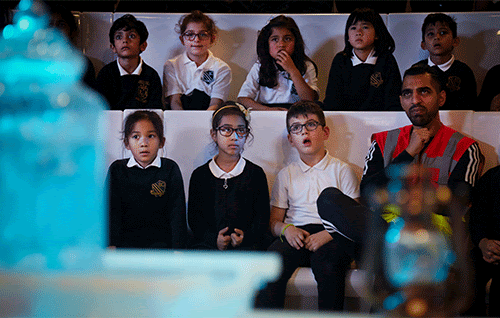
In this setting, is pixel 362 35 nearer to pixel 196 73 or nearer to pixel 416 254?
pixel 196 73

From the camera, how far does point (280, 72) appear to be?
139 centimetres

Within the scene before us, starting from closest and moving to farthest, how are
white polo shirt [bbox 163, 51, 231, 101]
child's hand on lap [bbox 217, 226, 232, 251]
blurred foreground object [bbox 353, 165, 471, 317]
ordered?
1. blurred foreground object [bbox 353, 165, 471, 317]
2. child's hand on lap [bbox 217, 226, 232, 251]
3. white polo shirt [bbox 163, 51, 231, 101]

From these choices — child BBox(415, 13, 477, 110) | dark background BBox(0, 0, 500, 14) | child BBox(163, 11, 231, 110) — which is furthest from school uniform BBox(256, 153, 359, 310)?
dark background BBox(0, 0, 500, 14)

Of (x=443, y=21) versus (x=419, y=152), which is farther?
(x=443, y=21)

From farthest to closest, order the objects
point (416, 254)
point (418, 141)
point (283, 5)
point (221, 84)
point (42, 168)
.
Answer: point (283, 5)
point (221, 84)
point (418, 141)
point (416, 254)
point (42, 168)

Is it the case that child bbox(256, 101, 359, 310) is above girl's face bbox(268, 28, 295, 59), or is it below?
below

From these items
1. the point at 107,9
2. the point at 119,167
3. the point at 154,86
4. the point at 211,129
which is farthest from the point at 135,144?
the point at 107,9

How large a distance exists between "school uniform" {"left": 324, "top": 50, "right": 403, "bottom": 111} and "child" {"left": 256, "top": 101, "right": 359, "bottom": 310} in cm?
29

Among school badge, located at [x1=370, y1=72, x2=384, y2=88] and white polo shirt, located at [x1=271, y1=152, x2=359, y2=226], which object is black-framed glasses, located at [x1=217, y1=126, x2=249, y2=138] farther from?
school badge, located at [x1=370, y1=72, x2=384, y2=88]

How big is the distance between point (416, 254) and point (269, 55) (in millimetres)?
863

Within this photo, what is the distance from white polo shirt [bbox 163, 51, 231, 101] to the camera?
1426 mm

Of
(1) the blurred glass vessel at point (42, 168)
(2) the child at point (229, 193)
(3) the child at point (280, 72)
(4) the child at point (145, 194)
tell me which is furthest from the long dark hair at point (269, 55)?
(1) the blurred glass vessel at point (42, 168)

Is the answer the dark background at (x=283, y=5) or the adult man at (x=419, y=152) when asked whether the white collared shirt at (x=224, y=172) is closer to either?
the adult man at (x=419, y=152)

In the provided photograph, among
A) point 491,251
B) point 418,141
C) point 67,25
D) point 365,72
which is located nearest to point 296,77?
point 365,72
